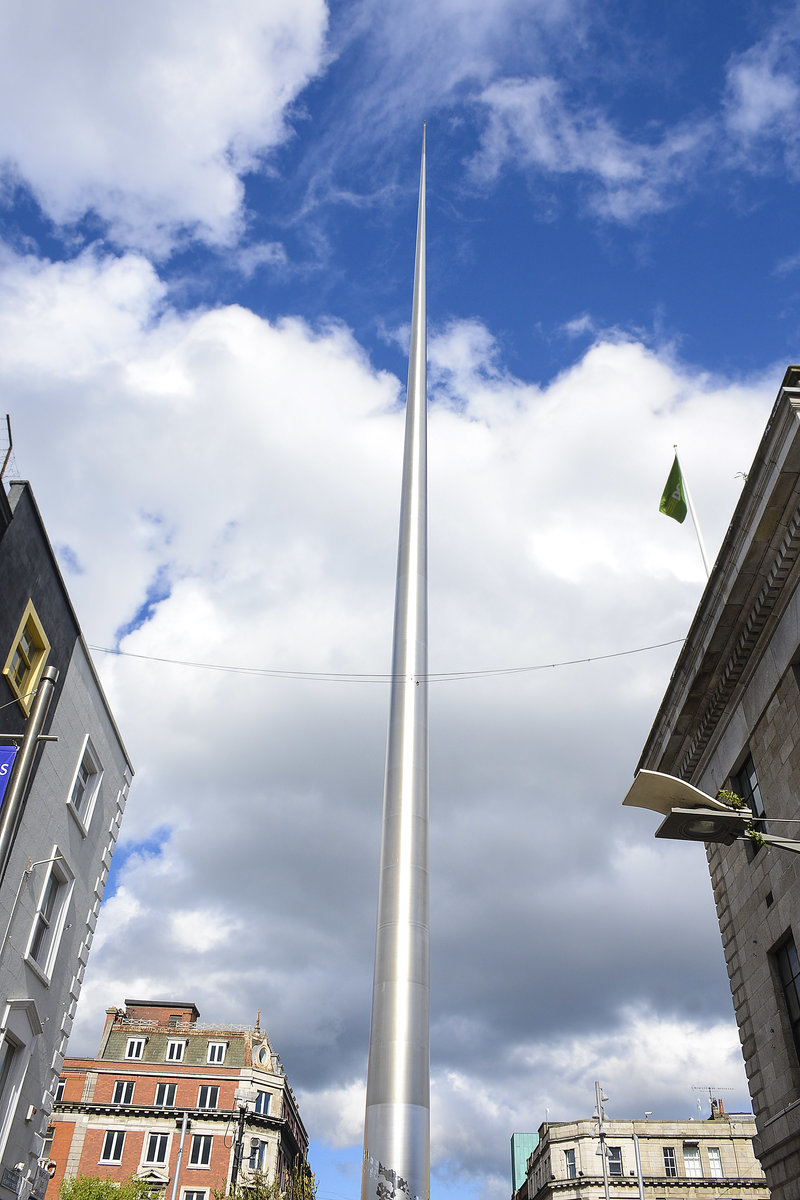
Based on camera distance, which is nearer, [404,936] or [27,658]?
[404,936]

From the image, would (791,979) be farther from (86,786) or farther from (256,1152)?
(256,1152)

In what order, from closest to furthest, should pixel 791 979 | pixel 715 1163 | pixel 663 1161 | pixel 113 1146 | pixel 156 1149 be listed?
pixel 791 979, pixel 113 1146, pixel 156 1149, pixel 715 1163, pixel 663 1161

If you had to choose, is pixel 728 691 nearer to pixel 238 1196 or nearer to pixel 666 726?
pixel 666 726

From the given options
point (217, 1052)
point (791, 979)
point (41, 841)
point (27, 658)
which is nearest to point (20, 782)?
point (27, 658)

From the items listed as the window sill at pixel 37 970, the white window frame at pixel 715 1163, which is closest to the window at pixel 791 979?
the window sill at pixel 37 970

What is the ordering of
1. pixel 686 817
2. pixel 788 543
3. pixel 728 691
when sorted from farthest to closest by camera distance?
pixel 728 691, pixel 788 543, pixel 686 817

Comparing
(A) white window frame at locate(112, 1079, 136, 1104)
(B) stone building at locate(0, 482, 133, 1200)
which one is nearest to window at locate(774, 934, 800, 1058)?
(B) stone building at locate(0, 482, 133, 1200)

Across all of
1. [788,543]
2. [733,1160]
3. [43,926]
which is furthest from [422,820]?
[733,1160]

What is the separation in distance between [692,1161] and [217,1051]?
42.8m

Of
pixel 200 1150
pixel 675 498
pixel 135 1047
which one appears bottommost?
pixel 200 1150

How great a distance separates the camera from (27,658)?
26781 mm

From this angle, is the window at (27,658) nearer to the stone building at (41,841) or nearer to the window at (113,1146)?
the stone building at (41,841)

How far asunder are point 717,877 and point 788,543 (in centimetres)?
1025

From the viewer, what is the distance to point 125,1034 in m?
82.1
